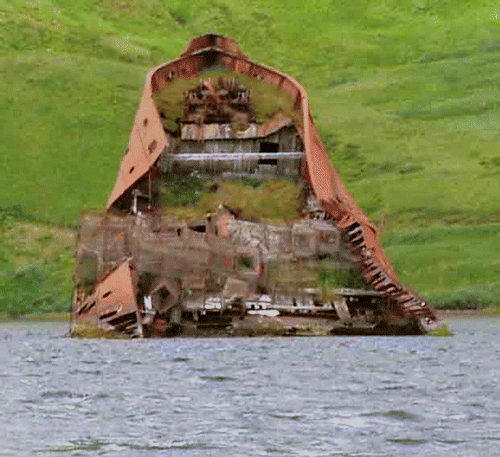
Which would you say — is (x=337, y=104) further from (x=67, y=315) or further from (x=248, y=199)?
(x=248, y=199)

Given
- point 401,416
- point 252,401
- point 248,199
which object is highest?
point 248,199

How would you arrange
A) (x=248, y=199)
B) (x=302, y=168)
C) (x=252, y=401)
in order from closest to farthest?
(x=252, y=401) → (x=248, y=199) → (x=302, y=168)

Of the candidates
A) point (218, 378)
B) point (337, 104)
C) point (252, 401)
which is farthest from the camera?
point (337, 104)

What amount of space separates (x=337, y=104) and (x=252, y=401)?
378 feet

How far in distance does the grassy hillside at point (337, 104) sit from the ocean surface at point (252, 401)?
45281 millimetres

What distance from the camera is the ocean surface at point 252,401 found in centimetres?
1345

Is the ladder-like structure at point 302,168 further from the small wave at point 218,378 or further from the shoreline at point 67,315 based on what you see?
the shoreline at point 67,315

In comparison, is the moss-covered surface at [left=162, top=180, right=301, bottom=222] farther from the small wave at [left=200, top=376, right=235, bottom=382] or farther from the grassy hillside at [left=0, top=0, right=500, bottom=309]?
the grassy hillside at [left=0, top=0, right=500, bottom=309]

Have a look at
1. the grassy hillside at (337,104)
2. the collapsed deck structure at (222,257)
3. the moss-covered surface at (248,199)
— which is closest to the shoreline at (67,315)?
the grassy hillside at (337,104)

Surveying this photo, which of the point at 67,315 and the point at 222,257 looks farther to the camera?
the point at 67,315

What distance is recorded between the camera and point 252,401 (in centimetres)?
1723

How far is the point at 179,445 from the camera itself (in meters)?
Result: 13.5

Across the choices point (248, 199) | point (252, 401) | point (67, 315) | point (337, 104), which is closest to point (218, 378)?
point (252, 401)

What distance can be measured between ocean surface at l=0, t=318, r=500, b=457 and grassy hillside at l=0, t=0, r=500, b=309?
45.3 m
